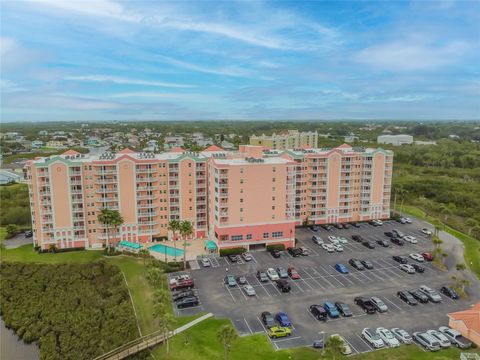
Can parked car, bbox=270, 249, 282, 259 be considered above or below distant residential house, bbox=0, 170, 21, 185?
below

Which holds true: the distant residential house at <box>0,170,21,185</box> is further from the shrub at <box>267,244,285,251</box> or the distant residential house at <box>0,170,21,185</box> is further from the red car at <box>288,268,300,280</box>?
the red car at <box>288,268,300,280</box>

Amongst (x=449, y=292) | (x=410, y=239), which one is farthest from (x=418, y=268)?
(x=410, y=239)

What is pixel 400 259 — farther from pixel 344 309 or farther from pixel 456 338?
pixel 456 338

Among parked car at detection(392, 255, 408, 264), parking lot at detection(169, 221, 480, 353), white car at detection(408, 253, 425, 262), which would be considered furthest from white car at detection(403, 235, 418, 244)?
parked car at detection(392, 255, 408, 264)

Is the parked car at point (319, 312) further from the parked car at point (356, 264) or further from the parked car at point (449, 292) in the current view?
the parked car at point (449, 292)

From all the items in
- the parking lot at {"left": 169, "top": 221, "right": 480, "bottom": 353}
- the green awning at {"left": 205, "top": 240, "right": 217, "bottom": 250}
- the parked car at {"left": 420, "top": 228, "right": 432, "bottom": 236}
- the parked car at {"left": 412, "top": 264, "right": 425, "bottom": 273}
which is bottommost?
the parking lot at {"left": 169, "top": 221, "right": 480, "bottom": 353}
